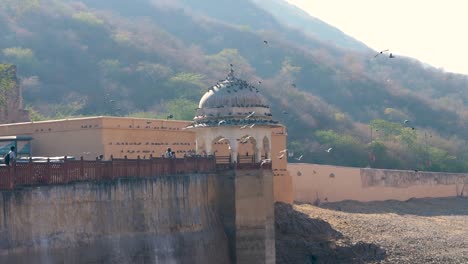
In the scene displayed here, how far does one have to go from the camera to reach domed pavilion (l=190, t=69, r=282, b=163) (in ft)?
101

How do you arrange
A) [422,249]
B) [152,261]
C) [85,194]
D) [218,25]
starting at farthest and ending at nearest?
[218,25], [422,249], [152,261], [85,194]

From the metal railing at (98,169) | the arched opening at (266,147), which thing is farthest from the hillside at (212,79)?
the metal railing at (98,169)

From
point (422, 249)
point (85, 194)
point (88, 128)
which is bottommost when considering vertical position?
point (422, 249)

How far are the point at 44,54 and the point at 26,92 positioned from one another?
12.8 m

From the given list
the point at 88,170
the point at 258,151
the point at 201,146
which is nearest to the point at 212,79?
the point at 201,146

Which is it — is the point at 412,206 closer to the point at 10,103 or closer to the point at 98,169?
the point at 10,103

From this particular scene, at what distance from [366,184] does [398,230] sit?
8266mm

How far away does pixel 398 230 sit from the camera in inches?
1661

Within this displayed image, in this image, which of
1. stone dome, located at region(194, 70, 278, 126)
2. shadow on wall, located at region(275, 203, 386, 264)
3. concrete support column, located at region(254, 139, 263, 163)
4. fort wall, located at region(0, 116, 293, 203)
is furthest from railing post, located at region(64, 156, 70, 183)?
shadow on wall, located at region(275, 203, 386, 264)

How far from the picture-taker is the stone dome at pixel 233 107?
101ft

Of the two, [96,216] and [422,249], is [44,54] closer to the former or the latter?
[422,249]

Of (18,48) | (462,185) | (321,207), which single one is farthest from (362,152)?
(18,48)

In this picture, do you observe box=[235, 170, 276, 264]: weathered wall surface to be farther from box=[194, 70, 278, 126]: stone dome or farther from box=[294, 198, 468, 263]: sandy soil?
box=[294, 198, 468, 263]: sandy soil

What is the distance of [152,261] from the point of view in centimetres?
2522
